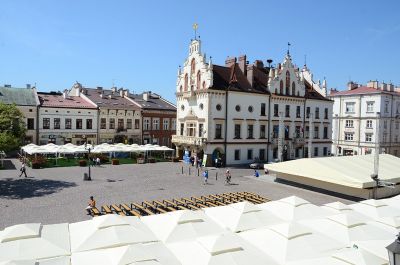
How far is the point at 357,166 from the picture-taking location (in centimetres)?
2967

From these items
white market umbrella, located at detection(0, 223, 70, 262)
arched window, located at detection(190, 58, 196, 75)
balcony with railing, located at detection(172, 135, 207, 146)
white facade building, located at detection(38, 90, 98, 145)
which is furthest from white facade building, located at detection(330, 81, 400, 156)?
white market umbrella, located at detection(0, 223, 70, 262)

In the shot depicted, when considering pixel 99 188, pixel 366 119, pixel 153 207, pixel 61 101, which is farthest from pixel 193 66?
pixel 366 119

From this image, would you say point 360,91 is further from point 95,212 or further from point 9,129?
point 9,129

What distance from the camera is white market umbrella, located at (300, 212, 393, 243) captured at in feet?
39.6

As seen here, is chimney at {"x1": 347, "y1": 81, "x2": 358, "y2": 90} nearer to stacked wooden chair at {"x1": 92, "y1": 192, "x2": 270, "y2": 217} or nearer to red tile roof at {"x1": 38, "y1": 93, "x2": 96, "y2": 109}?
red tile roof at {"x1": 38, "y1": 93, "x2": 96, "y2": 109}

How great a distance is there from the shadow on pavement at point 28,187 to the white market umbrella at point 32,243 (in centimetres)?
1398

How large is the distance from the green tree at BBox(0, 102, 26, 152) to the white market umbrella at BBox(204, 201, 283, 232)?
63.5ft

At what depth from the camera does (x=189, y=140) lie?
146 ft

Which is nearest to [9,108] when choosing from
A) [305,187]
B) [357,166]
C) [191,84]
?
[191,84]

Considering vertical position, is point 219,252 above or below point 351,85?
below

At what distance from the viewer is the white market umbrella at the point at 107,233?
10.7 metres

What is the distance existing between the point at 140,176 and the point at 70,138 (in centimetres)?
2381

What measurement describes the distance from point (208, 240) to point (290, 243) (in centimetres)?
271

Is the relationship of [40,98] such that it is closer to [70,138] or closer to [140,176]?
[70,138]
